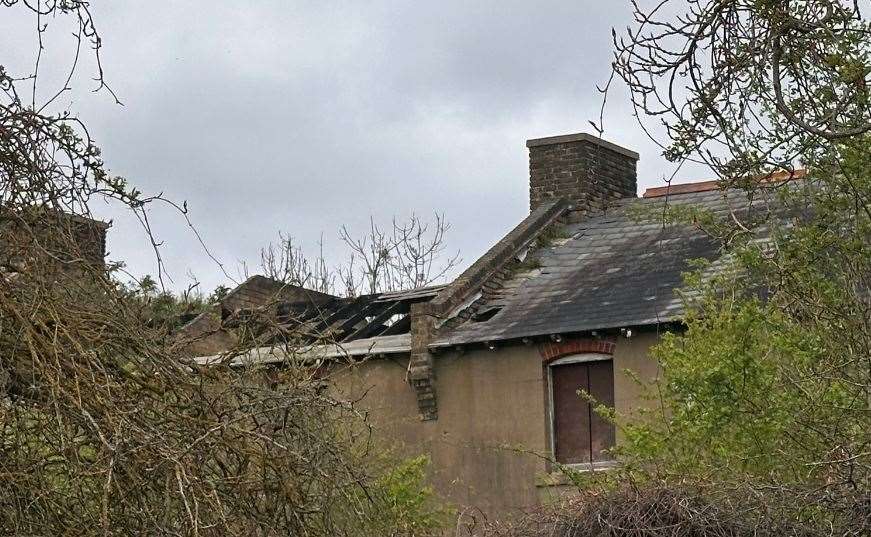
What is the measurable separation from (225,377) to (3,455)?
109 cm

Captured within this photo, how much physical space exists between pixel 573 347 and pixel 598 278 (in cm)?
181

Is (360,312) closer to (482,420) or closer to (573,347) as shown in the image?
(482,420)

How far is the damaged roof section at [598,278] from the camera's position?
67.9 ft

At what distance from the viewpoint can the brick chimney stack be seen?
83.9 ft

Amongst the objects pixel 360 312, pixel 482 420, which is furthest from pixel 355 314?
pixel 482 420

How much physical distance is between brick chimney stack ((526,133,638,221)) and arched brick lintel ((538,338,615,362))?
16.1 ft

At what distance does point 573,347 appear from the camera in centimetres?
2078

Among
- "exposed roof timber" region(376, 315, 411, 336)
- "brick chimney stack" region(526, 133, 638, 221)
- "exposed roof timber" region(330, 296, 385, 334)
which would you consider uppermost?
"brick chimney stack" region(526, 133, 638, 221)

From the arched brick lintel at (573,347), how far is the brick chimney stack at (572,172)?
4.90 meters

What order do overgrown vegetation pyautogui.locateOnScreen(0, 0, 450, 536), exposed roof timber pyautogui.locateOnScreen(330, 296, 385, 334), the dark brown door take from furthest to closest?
exposed roof timber pyautogui.locateOnScreen(330, 296, 385, 334) → the dark brown door → overgrown vegetation pyautogui.locateOnScreen(0, 0, 450, 536)

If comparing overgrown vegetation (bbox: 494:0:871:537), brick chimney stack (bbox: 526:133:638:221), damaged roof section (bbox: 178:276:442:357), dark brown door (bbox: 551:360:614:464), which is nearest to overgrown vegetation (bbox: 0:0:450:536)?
overgrown vegetation (bbox: 494:0:871:537)

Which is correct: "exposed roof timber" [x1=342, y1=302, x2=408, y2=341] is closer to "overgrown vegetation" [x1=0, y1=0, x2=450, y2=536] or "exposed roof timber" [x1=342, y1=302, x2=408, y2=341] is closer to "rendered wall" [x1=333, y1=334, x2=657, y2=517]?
"rendered wall" [x1=333, y1=334, x2=657, y2=517]

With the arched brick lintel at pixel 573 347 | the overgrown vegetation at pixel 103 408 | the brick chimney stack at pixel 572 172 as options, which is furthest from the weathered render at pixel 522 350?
the overgrown vegetation at pixel 103 408

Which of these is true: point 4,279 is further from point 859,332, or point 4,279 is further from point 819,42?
point 859,332
